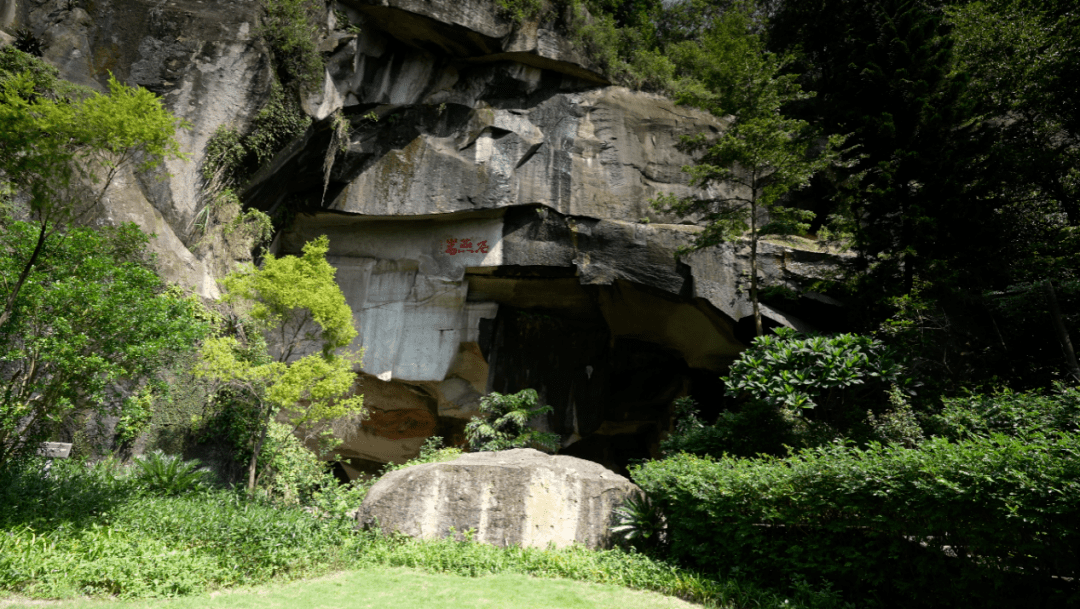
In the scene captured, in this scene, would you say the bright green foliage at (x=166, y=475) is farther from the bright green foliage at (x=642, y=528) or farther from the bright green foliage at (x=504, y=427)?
the bright green foliage at (x=642, y=528)

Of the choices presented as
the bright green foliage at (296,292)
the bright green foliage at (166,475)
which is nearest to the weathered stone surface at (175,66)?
the bright green foliage at (296,292)

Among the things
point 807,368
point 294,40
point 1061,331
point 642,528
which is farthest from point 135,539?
point 1061,331

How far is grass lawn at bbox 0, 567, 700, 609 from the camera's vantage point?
5617 millimetres

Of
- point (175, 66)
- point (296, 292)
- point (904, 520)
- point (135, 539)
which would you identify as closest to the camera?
point (904, 520)

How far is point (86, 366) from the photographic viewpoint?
6.51 m

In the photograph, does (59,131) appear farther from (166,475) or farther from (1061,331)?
(1061,331)

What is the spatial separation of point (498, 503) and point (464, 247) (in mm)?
8453

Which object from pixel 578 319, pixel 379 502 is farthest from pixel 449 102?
pixel 379 502

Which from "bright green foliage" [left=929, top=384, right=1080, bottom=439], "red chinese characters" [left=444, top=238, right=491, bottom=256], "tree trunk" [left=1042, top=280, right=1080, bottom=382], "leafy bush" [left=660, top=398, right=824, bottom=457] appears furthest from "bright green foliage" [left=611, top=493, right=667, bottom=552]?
"red chinese characters" [left=444, top=238, right=491, bottom=256]

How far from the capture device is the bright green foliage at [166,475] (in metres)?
8.36

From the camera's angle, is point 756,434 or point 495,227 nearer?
point 756,434

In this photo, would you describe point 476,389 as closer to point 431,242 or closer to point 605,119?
point 431,242

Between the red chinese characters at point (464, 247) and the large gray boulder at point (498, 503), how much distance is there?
7693 millimetres

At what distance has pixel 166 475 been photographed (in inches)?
332
